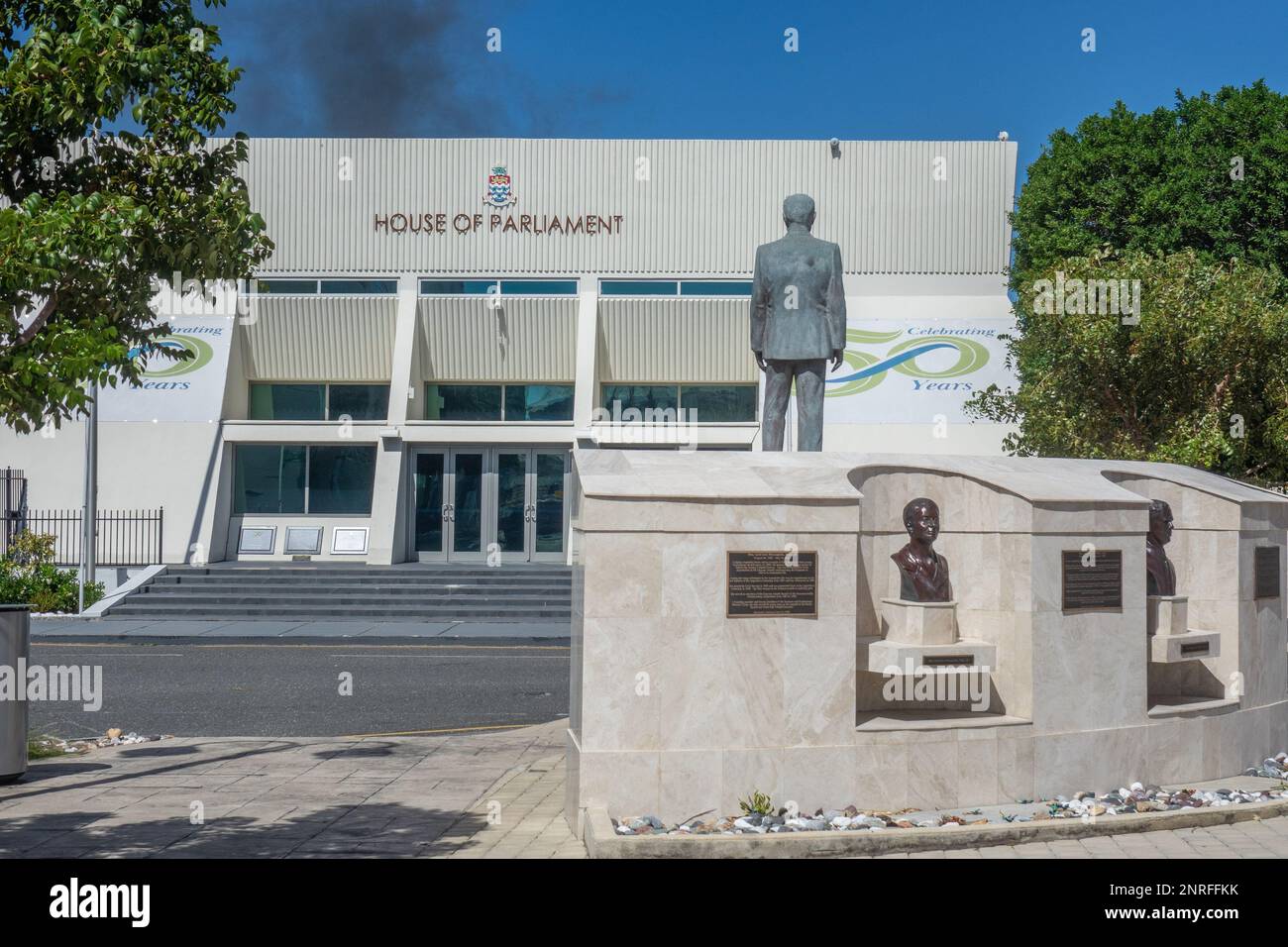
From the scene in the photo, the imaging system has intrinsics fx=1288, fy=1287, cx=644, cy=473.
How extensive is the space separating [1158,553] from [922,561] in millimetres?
2210

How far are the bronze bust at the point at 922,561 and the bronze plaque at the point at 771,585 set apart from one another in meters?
0.98

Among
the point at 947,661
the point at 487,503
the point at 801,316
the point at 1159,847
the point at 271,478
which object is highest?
the point at 801,316

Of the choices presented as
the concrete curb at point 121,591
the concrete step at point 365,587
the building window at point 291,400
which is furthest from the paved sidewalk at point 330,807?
the building window at point 291,400

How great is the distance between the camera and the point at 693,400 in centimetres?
3141

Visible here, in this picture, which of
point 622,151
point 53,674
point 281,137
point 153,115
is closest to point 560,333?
point 622,151

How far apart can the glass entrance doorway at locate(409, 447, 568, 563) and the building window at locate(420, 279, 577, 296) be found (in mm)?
3860

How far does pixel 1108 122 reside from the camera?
88.5 feet

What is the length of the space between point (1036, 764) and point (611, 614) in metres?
2.97

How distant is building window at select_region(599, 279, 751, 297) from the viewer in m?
30.8

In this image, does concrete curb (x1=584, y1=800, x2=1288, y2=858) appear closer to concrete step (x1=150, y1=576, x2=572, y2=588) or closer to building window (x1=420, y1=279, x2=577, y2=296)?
concrete step (x1=150, y1=576, x2=572, y2=588)

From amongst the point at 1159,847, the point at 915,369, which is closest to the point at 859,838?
the point at 1159,847

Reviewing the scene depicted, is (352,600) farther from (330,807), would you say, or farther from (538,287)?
(330,807)

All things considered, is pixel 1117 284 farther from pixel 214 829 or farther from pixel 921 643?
pixel 214 829

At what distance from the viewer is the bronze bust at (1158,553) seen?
962cm
